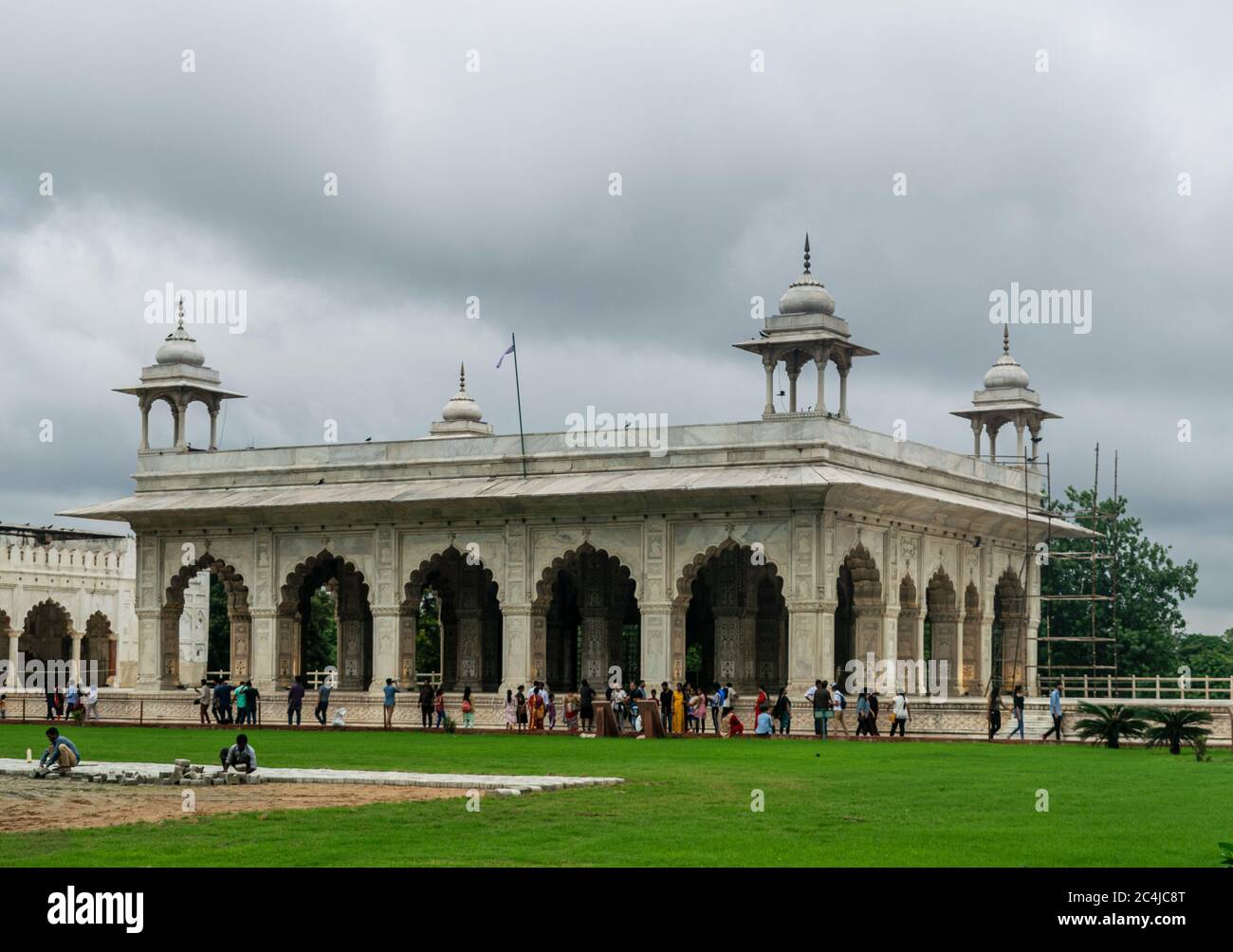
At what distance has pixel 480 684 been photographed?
5375 cm

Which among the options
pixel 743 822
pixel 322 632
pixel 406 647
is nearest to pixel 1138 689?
pixel 406 647

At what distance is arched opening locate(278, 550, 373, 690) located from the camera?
50.6m

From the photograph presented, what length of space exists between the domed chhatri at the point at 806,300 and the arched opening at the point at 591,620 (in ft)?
24.8

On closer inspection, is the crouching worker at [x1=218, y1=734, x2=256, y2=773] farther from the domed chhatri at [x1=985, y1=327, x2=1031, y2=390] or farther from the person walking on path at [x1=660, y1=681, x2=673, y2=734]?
the domed chhatri at [x1=985, y1=327, x2=1031, y2=390]

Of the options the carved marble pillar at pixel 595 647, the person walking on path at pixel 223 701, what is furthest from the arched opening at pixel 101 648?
the person walking on path at pixel 223 701

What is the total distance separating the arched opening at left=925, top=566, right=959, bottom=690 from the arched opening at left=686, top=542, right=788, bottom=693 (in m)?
3.67

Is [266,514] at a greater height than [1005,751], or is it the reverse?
[266,514]

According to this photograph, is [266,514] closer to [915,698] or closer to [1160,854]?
[915,698]

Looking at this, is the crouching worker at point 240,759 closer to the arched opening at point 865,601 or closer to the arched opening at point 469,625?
the arched opening at point 865,601

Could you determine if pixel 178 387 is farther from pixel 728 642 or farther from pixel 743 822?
pixel 743 822

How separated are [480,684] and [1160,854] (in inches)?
1539
